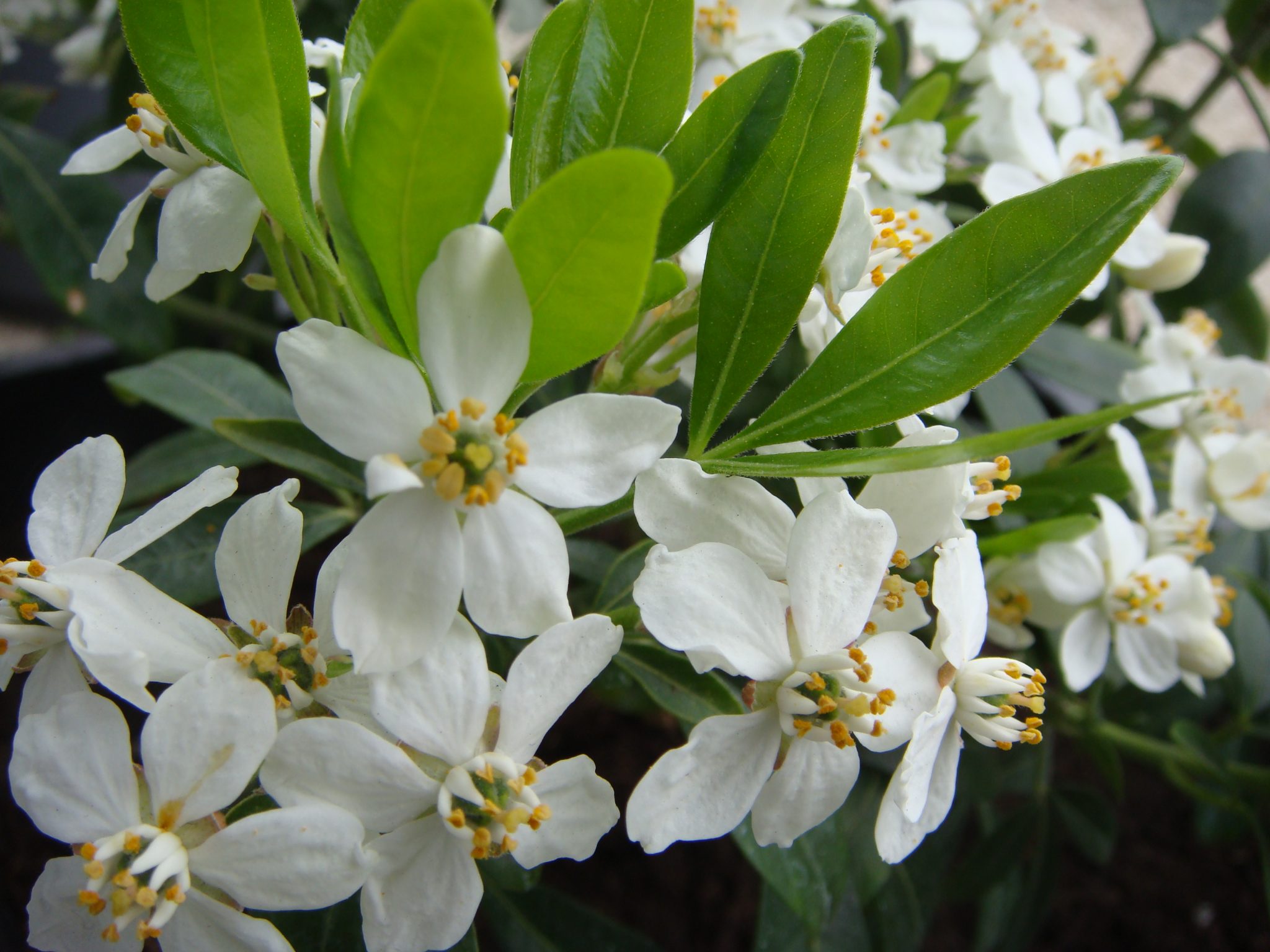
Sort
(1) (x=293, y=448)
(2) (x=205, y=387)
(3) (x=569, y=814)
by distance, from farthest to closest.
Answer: (2) (x=205, y=387)
(1) (x=293, y=448)
(3) (x=569, y=814)

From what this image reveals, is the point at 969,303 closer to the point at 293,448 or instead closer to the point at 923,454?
the point at 923,454

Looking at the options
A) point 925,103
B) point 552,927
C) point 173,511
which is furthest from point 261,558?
point 925,103

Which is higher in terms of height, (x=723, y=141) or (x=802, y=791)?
(x=723, y=141)

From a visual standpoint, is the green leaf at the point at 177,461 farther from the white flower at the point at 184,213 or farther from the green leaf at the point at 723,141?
the green leaf at the point at 723,141

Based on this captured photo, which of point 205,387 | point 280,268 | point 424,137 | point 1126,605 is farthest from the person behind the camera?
point 205,387

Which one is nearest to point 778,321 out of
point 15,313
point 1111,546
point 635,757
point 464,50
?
point 464,50

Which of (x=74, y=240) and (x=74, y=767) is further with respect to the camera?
(x=74, y=240)

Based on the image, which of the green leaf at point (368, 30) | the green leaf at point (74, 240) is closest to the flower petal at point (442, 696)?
the green leaf at point (368, 30)
